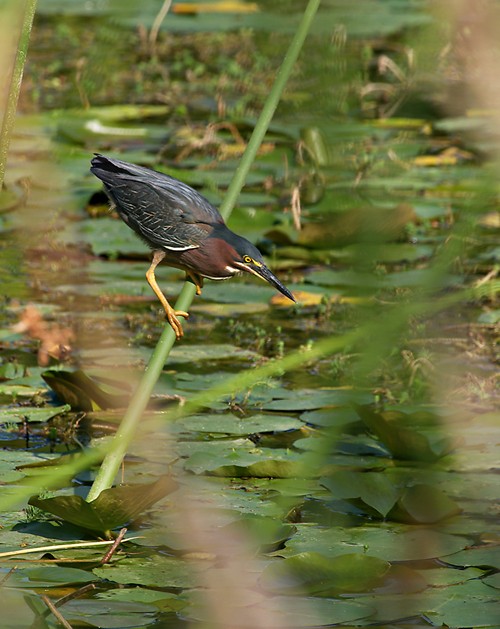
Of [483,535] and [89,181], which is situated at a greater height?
[89,181]

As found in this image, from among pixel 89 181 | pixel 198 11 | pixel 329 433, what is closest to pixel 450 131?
pixel 89 181

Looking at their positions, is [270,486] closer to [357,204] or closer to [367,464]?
[367,464]

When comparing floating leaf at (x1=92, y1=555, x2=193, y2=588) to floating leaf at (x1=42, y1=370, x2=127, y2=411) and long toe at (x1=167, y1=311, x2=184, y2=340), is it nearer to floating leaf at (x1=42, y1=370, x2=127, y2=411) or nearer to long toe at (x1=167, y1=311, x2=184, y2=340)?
long toe at (x1=167, y1=311, x2=184, y2=340)

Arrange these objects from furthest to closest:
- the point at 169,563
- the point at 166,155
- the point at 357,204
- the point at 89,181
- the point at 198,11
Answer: the point at 198,11
the point at 166,155
the point at 89,181
the point at 169,563
the point at 357,204

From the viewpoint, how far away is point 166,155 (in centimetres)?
638

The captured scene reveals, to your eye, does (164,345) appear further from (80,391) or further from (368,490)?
(80,391)

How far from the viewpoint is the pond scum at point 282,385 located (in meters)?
0.76

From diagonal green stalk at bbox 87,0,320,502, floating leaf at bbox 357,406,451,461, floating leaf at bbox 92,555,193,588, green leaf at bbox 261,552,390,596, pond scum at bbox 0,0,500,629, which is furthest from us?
floating leaf at bbox 357,406,451,461

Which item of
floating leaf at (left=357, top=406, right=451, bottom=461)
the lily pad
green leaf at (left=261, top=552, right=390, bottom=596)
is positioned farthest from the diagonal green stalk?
the lily pad

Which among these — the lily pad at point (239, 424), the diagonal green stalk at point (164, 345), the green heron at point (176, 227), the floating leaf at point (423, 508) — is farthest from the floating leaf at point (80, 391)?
the green heron at point (176, 227)

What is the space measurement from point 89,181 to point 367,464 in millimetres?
3199

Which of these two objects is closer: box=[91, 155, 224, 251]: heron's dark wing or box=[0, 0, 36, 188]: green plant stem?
box=[0, 0, 36, 188]: green plant stem

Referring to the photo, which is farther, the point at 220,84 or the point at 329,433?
the point at 220,84

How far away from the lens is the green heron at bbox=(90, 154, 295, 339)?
200cm
